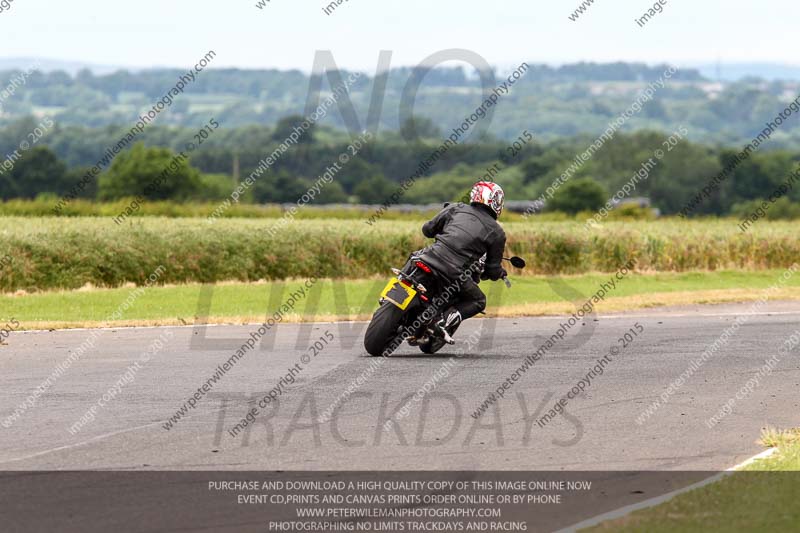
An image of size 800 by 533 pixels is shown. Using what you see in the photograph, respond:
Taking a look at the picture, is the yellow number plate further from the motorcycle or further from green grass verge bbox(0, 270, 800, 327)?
green grass verge bbox(0, 270, 800, 327)

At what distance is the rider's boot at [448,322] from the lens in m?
14.4

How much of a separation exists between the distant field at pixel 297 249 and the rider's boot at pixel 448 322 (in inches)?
587

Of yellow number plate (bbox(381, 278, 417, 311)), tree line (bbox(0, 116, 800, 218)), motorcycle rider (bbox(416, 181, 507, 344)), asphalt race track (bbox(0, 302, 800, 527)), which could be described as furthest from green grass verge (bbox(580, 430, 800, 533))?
tree line (bbox(0, 116, 800, 218))

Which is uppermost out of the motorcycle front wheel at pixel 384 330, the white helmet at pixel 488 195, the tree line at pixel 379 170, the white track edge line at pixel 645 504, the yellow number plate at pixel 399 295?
the tree line at pixel 379 170

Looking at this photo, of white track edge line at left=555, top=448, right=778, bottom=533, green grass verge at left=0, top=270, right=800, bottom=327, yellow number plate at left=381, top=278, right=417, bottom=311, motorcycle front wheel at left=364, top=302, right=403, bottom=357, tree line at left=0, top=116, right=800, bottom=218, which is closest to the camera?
white track edge line at left=555, top=448, right=778, bottom=533

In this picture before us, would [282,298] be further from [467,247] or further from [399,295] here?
[399,295]

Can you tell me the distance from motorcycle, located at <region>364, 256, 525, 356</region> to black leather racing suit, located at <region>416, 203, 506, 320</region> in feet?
0.42

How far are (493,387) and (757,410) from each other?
2.44m

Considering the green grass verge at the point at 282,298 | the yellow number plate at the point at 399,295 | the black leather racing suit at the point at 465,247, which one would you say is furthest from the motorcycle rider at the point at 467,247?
the green grass verge at the point at 282,298

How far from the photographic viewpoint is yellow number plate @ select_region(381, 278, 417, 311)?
13.9 meters

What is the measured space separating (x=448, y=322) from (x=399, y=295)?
2.70 ft

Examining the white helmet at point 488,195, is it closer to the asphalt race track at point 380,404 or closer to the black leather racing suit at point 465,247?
the black leather racing suit at point 465,247

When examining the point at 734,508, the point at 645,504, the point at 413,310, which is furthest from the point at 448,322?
the point at 734,508

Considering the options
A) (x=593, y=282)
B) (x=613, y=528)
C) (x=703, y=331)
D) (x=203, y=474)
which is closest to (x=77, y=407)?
(x=203, y=474)
